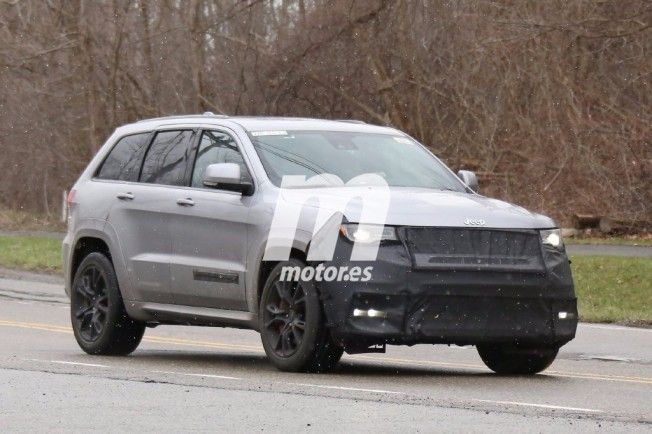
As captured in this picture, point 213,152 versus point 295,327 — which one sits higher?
point 213,152

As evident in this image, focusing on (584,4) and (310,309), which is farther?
(584,4)

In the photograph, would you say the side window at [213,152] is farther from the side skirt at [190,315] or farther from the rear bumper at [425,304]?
the rear bumper at [425,304]

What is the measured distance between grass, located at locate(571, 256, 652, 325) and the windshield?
6.08 m

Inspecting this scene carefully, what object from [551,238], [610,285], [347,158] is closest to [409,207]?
[551,238]

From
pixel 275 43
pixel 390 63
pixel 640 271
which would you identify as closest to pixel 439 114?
pixel 390 63

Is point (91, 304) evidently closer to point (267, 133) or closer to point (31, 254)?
point (267, 133)

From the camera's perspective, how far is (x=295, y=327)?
1105 cm

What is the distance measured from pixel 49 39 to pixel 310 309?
2742 centimetres

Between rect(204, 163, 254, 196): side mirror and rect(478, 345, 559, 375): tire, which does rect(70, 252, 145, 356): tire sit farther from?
rect(478, 345, 559, 375): tire

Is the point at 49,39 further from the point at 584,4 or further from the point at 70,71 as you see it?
the point at 584,4

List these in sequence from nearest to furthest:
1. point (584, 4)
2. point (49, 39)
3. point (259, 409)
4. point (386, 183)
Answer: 1. point (259, 409)
2. point (386, 183)
3. point (584, 4)
4. point (49, 39)

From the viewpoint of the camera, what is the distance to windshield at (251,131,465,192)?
11.9 metres

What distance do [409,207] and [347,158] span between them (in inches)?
51.9

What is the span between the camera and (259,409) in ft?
29.5
